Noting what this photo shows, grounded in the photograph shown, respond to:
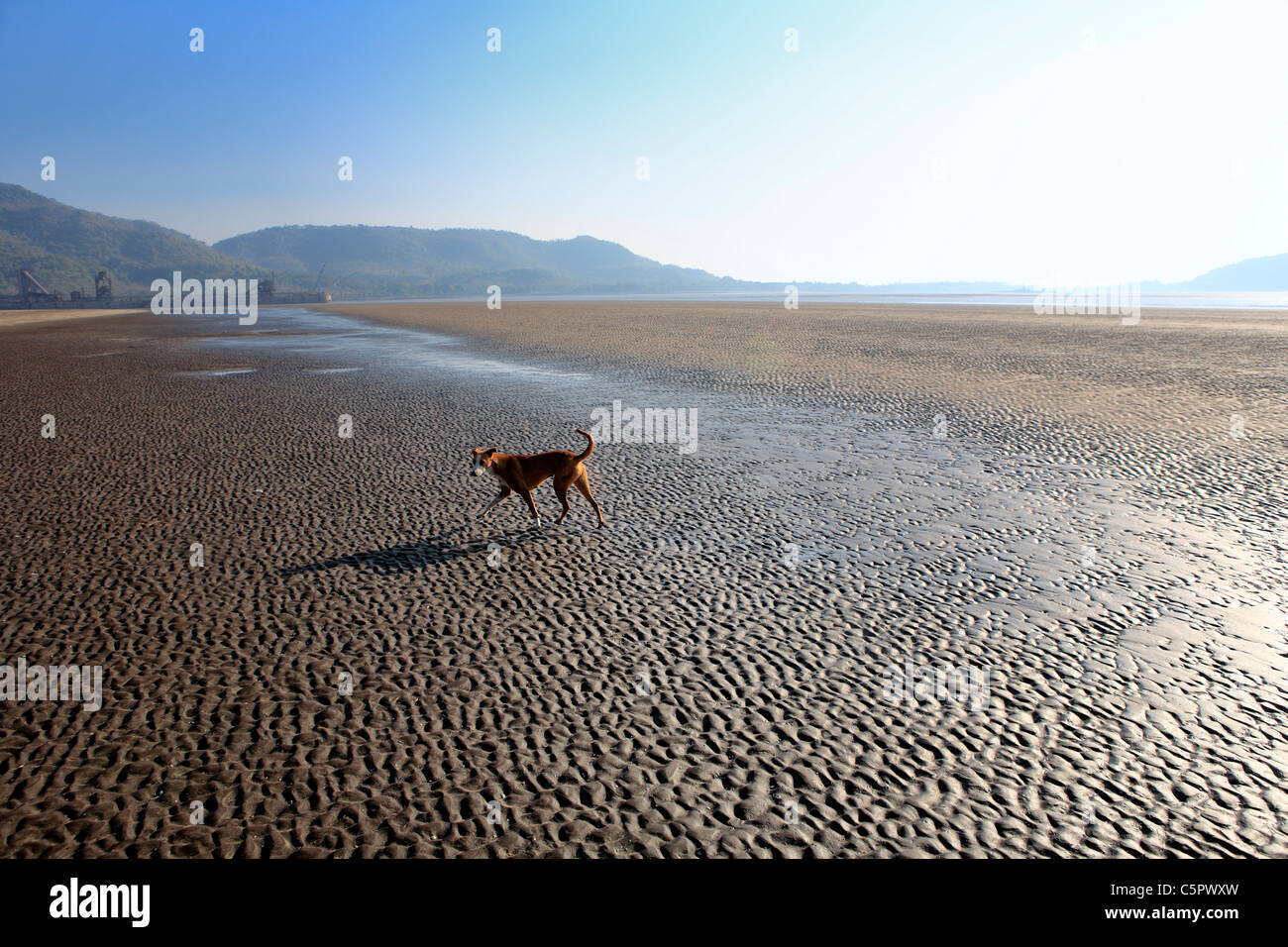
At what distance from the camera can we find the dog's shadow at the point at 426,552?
283 inches

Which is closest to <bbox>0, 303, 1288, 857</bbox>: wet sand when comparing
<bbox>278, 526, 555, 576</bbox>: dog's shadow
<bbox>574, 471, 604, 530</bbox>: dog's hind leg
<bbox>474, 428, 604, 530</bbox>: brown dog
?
<bbox>278, 526, 555, 576</bbox>: dog's shadow

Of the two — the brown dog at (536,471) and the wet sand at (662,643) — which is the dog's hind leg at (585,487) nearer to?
the brown dog at (536,471)

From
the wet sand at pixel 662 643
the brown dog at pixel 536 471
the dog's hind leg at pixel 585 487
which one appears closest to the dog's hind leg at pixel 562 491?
the brown dog at pixel 536 471

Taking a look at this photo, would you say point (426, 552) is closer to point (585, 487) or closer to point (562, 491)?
point (562, 491)

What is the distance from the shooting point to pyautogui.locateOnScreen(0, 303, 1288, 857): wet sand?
3.72 m

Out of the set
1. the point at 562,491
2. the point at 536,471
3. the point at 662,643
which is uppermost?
the point at 536,471

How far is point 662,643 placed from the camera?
5664mm

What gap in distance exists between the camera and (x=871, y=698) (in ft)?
15.9

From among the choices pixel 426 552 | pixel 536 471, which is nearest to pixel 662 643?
pixel 536 471

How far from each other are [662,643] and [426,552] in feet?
11.1

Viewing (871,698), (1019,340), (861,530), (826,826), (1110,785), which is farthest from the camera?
(1019,340)
